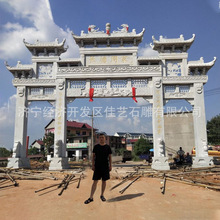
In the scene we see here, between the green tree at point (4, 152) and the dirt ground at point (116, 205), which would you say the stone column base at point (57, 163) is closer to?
the dirt ground at point (116, 205)

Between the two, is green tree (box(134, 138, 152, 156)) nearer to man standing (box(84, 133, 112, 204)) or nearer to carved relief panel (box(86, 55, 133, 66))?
carved relief panel (box(86, 55, 133, 66))

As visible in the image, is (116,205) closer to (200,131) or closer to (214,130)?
(200,131)

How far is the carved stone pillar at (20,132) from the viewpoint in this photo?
1064 cm

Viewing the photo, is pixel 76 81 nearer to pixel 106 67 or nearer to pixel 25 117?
pixel 106 67

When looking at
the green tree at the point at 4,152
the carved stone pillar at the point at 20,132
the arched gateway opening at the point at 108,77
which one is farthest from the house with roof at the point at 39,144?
the arched gateway opening at the point at 108,77

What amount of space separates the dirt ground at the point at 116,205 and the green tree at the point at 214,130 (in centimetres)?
2029

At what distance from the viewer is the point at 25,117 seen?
1139 centimetres

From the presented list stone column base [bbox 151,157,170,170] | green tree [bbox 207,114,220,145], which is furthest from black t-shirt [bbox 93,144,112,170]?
green tree [bbox 207,114,220,145]

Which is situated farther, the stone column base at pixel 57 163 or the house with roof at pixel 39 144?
the house with roof at pixel 39 144

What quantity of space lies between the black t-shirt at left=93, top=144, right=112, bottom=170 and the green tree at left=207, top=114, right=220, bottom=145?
22.6m

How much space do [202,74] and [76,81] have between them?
24.3 feet

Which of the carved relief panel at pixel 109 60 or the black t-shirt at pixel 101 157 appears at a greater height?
the carved relief panel at pixel 109 60

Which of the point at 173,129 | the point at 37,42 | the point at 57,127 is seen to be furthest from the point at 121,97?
the point at 173,129

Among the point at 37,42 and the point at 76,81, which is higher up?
the point at 37,42
